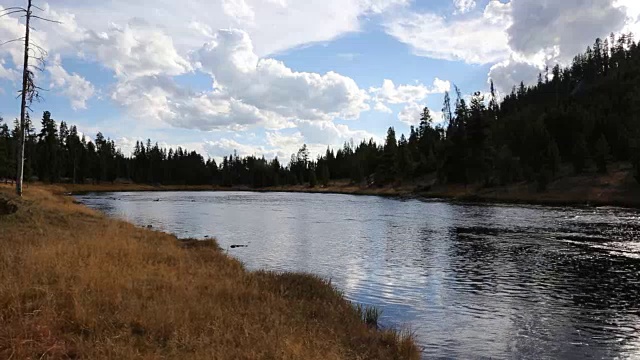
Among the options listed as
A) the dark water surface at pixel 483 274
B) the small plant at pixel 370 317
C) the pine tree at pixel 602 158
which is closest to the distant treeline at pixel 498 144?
the pine tree at pixel 602 158

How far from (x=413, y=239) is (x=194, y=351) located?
2893 centimetres

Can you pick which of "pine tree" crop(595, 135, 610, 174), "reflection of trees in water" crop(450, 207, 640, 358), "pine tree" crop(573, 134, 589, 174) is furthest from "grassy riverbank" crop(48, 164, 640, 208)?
"reflection of trees in water" crop(450, 207, 640, 358)

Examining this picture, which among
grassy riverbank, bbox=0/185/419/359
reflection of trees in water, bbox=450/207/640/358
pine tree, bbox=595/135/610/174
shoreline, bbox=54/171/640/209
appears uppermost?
pine tree, bbox=595/135/610/174

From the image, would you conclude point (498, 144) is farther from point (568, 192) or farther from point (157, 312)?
point (157, 312)

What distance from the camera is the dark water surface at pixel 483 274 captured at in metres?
13.9

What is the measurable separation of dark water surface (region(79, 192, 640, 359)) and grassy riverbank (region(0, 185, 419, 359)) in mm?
2496

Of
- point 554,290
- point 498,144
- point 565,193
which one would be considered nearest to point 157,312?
point 554,290

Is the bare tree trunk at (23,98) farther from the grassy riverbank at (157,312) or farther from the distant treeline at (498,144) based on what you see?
the distant treeline at (498,144)

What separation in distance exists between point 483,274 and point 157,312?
1732 centimetres

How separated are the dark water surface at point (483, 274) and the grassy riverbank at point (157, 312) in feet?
8.19

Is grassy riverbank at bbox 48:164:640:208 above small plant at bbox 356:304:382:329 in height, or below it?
above

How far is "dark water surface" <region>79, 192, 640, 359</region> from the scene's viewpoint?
13.9m

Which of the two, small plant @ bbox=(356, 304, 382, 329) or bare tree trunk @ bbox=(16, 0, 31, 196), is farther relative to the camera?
bare tree trunk @ bbox=(16, 0, 31, 196)

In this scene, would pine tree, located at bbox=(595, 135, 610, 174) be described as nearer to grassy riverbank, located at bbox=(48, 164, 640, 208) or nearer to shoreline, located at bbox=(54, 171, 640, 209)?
grassy riverbank, located at bbox=(48, 164, 640, 208)
